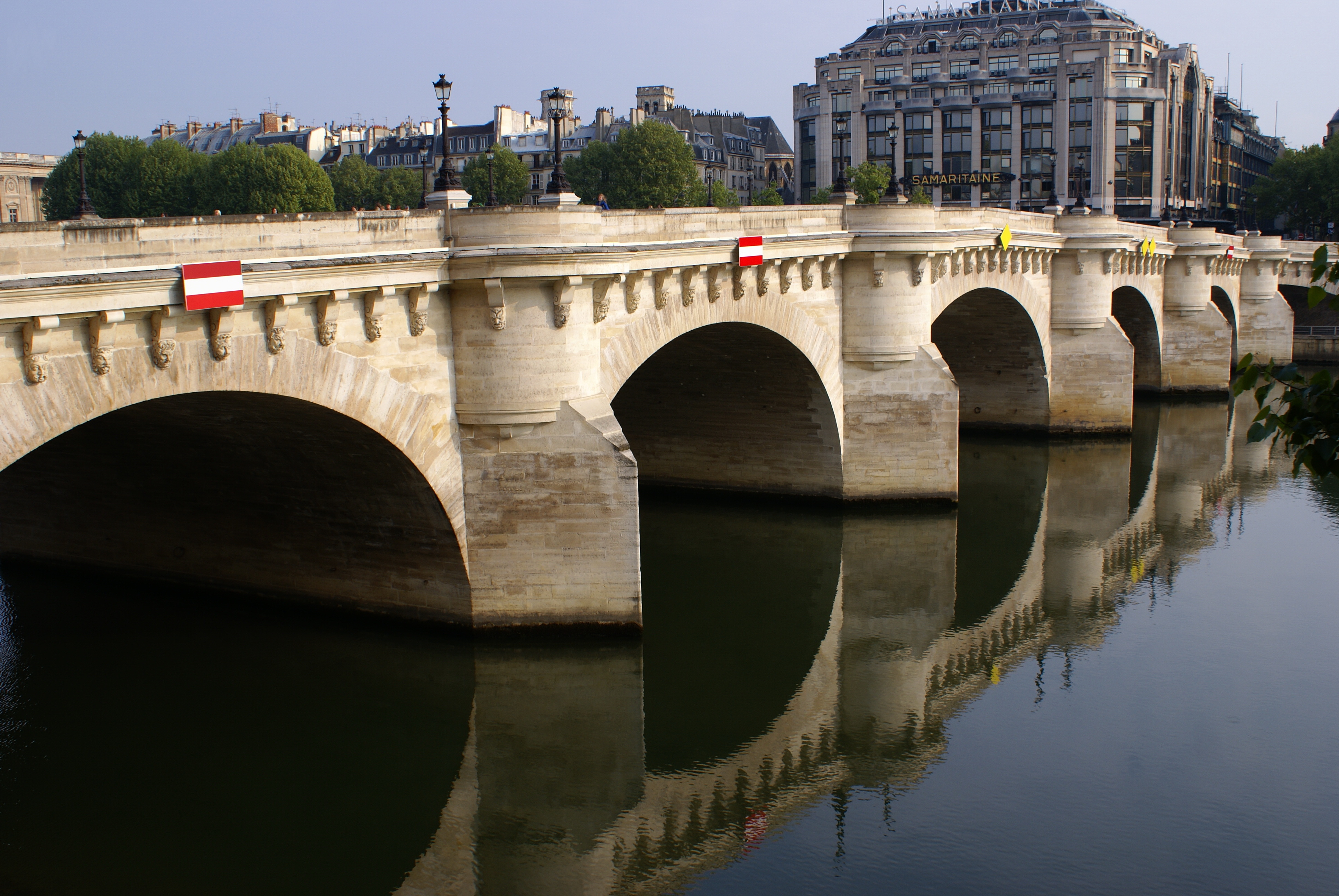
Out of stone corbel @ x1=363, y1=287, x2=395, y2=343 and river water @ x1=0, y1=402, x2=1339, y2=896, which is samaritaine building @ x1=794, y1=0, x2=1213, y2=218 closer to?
river water @ x1=0, y1=402, x2=1339, y2=896

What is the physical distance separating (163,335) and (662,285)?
9703 millimetres

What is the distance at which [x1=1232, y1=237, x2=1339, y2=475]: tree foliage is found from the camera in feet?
21.6

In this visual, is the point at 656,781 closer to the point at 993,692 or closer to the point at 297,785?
the point at 297,785

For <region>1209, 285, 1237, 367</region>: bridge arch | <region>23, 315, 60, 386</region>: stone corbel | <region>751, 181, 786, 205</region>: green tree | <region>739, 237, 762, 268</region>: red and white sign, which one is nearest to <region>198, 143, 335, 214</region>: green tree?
<region>751, 181, 786, 205</region>: green tree

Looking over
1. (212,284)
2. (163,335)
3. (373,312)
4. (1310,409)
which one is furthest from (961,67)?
(1310,409)

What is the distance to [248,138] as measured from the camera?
119 metres

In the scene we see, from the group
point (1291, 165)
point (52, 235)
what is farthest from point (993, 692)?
point (1291, 165)

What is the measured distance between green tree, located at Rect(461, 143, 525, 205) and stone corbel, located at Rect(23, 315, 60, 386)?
244ft

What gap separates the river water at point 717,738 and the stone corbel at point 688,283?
539 centimetres

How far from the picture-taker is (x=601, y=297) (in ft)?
64.3

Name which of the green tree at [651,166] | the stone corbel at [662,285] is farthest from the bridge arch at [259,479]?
the green tree at [651,166]

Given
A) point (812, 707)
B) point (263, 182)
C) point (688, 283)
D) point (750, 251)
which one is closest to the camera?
point (812, 707)

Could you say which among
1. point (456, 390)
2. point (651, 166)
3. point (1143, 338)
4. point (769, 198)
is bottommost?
point (1143, 338)

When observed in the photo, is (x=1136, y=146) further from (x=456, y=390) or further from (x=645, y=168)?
(x=456, y=390)
